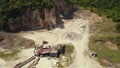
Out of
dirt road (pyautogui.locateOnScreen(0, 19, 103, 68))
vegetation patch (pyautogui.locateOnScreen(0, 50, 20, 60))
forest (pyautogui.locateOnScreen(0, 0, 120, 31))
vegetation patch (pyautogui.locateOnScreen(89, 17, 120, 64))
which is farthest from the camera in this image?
forest (pyautogui.locateOnScreen(0, 0, 120, 31))

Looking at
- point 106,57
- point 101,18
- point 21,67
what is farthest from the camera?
point 101,18

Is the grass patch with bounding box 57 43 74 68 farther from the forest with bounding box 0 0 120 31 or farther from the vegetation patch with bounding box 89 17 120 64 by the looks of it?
the forest with bounding box 0 0 120 31

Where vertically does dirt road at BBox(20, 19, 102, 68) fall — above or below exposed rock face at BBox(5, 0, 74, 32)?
below

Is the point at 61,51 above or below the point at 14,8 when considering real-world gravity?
below

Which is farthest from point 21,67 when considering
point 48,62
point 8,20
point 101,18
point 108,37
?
point 101,18

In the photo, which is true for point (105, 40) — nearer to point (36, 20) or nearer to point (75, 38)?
point (75, 38)

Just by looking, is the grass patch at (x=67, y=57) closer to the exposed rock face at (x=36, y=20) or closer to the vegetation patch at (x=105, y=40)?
the vegetation patch at (x=105, y=40)

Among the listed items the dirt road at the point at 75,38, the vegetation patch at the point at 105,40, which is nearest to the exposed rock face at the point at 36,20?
the dirt road at the point at 75,38

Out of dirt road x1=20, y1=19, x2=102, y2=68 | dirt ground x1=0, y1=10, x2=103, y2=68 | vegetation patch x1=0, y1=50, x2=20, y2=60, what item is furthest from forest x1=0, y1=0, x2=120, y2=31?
vegetation patch x1=0, y1=50, x2=20, y2=60

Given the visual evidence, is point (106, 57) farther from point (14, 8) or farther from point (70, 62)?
point (14, 8)
